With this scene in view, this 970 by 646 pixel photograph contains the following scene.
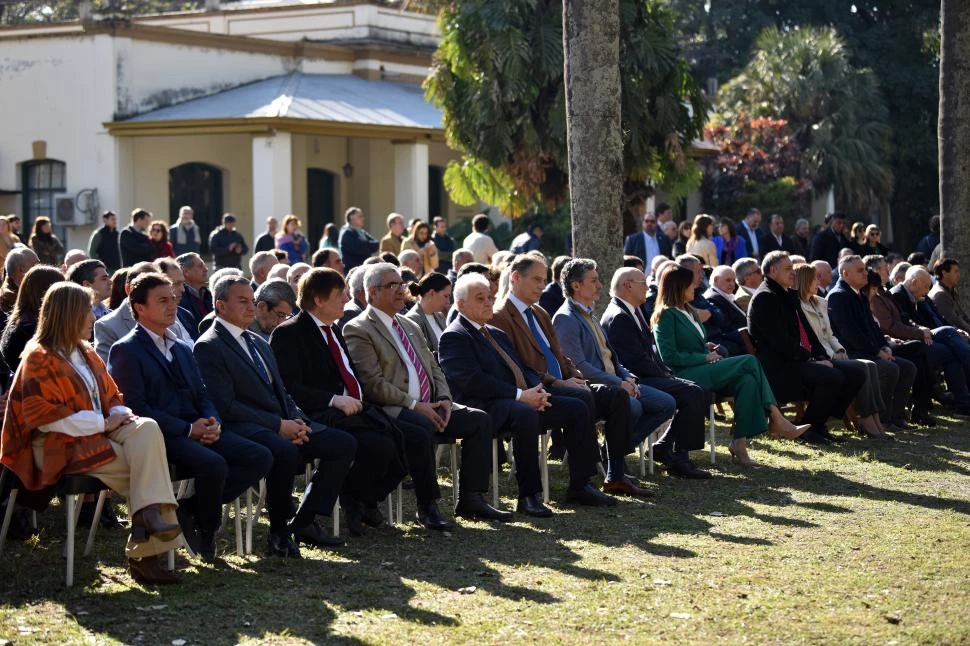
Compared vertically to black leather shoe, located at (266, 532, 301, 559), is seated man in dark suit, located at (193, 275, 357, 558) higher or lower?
higher

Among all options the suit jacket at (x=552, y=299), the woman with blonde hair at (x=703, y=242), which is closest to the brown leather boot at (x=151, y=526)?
the suit jacket at (x=552, y=299)

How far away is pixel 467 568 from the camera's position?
7.82 m

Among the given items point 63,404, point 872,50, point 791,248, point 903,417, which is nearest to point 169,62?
point 791,248

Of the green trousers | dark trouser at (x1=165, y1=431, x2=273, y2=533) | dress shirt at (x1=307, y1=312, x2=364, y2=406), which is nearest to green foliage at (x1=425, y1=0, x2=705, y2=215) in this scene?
the green trousers

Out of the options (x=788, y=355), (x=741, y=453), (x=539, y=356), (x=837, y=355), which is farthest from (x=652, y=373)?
(x=837, y=355)

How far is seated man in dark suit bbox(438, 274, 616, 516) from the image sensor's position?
9445 millimetres

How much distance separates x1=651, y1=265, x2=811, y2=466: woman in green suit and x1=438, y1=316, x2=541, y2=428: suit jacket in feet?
7.12

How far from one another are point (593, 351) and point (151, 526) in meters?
4.37

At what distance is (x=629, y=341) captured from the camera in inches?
438

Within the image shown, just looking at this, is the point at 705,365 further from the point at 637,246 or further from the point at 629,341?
the point at 637,246

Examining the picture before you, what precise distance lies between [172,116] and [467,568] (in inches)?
728

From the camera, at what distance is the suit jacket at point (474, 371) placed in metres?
9.57

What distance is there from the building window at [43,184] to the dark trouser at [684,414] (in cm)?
1714

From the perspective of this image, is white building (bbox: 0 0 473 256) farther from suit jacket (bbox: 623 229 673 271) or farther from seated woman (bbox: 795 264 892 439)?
seated woman (bbox: 795 264 892 439)
